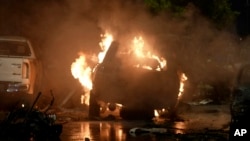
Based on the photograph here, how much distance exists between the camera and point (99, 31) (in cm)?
2166

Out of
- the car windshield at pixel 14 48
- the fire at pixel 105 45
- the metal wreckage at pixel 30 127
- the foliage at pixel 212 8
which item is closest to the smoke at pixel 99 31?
the foliage at pixel 212 8

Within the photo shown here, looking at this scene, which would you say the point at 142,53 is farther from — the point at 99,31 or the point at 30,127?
the point at 30,127

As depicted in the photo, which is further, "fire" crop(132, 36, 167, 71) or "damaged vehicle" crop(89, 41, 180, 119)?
"fire" crop(132, 36, 167, 71)

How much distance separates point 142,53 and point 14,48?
11.6ft

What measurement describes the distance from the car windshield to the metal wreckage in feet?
15.3

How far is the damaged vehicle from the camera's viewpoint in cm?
1479

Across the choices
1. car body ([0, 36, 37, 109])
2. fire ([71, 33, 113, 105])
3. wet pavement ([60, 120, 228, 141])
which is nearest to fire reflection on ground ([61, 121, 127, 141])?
wet pavement ([60, 120, 228, 141])

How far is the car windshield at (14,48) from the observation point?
16072mm

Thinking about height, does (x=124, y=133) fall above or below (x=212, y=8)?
below

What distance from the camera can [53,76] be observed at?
20.5 metres

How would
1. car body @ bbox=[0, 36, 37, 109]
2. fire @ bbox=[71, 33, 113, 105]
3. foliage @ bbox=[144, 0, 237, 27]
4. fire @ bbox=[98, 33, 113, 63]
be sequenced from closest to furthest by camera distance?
1. car body @ bbox=[0, 36, 37, 109]
2. fire @ bbox=[98, 33, 113, 63]
3. fire @ bbox=[71, 33, 113, 105]
4. foliage @ bbox=[144, 0, 237, 27]

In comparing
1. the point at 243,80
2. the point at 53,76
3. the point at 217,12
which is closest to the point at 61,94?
the point at 53,76

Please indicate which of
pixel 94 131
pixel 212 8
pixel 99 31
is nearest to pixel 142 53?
pixel 94 131

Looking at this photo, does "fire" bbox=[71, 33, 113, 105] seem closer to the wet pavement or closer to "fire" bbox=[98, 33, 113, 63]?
"fire" bbox=[98, 33, 113, 63]
